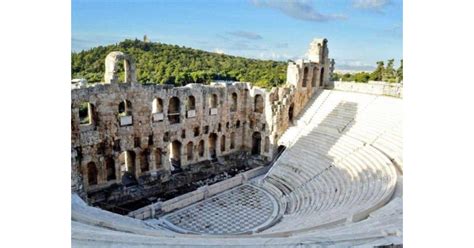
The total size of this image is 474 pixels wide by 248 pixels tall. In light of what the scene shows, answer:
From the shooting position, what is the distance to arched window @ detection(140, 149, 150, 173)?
64.0 feet

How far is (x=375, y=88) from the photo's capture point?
23.1 metres

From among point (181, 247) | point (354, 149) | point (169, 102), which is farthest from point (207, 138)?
point (181, 247)

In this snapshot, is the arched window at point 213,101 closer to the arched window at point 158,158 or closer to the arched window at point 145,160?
the arched window at point 158,158

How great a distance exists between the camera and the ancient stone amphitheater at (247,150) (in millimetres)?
15195

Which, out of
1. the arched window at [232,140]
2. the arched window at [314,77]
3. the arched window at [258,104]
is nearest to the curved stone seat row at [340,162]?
the arched window at [314,77]

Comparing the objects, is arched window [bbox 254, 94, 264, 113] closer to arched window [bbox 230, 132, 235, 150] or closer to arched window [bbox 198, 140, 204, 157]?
arched window [bbox 230, 132, 235, 150]

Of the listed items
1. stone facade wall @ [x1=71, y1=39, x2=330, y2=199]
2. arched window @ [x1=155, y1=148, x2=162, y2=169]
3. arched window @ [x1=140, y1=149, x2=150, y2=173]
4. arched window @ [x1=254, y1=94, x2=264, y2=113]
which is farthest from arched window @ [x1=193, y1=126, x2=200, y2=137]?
arched window @ [x1=254, y1=94, x2=264, y2=113]

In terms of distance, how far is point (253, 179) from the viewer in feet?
68.8

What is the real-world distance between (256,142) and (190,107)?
5.57m

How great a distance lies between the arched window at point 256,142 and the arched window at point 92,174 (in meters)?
10.1

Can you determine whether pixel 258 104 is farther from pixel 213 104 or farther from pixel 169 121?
pixel 169 121

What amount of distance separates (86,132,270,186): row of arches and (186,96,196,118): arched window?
1601 millimetres
